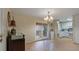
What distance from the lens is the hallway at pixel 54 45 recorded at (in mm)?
2199

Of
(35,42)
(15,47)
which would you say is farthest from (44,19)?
(15,47)

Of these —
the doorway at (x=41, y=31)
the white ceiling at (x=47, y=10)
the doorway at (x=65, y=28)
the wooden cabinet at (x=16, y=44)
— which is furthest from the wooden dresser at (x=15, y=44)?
the doorway at (x=65, y=28)

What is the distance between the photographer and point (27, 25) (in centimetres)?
238

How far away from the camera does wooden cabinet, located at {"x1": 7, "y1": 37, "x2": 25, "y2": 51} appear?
7.20 feet

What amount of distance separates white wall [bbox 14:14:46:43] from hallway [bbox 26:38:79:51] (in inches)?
6.1

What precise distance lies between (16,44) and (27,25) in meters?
0.47

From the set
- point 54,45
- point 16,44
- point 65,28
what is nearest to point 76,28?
point 65,28

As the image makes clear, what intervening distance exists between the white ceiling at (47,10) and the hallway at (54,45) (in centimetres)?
53

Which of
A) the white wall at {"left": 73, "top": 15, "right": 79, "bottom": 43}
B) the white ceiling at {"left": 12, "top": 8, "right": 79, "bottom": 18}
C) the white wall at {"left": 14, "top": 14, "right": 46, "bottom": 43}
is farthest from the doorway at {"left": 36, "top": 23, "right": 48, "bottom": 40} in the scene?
the white wall at {"left": 73, "top": 15, "right": 79, "bottom": 43}

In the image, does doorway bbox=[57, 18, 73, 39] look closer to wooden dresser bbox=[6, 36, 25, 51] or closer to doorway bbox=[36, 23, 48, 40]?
doorway bbox=[36, 23, 48, 40]

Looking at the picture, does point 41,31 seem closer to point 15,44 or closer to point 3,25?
point 15,44

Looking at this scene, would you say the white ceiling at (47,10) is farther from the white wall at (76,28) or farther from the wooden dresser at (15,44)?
the wooden dresser at (15,44)
